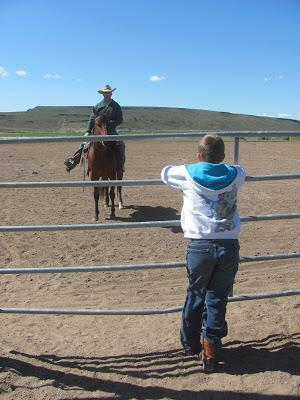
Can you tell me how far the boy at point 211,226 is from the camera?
132 inches

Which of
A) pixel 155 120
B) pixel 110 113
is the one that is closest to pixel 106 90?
pixel 110 113

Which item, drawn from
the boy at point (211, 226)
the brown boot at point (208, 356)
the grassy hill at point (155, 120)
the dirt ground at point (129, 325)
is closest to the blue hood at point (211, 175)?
the boy at point (211, 226)

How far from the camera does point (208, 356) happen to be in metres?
3.51

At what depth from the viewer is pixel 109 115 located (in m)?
8.44

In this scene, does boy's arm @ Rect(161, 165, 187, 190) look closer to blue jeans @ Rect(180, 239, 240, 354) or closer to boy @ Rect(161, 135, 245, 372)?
boy @ Rect(161, 135, 245, 372)

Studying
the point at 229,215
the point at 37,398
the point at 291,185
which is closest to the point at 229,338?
the point at 229,215

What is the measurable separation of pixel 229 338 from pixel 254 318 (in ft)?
1.49

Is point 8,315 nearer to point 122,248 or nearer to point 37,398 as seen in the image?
point 37,398

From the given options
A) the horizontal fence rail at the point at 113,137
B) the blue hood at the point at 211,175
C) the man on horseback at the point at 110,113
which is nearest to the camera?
the blue hood at the point at 211,175

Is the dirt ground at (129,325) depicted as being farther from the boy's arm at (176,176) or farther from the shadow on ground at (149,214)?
the boy's arm at (176,176)

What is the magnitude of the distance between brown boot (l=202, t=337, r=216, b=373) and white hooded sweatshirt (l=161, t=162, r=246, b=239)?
0.79m

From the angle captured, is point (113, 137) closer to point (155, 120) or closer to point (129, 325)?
point (129, 325)

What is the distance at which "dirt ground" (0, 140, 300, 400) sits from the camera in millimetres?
3473

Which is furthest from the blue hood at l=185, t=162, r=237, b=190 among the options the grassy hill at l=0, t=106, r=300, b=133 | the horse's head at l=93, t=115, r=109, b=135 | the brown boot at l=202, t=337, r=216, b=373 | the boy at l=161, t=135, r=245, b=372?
the grassy hill at l=0, t=106, r=300, b=133
